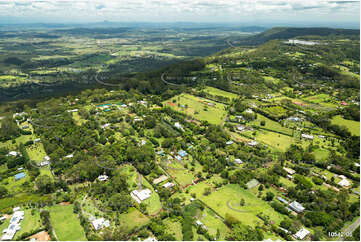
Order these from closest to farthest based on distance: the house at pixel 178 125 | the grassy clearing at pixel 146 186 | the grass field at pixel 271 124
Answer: the grassy clearing at pixel 146 186
the grass field at pixel 271 124
the house at pixel 178 125

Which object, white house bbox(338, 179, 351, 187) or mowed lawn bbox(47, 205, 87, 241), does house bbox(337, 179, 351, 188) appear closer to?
white house bbox(338, 179, 351, 187)

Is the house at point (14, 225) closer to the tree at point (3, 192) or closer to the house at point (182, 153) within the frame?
the tree at point (3, 192)

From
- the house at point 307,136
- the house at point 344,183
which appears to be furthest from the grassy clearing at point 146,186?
the house at point 307,136

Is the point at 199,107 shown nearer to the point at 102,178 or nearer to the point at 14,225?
the point at 102,178

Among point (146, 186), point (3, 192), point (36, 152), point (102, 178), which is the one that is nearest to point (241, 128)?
point (146, 186)

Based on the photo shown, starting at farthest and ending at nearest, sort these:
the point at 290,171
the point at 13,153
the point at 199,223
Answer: the point at 13,153
the point at 290,171
the point at 199,223

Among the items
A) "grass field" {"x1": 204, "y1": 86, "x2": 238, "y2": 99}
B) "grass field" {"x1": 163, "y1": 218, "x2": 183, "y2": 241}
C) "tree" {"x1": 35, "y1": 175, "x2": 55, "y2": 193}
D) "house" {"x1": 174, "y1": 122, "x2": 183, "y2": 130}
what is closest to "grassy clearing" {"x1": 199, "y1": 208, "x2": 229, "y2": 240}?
"grass field" {"x1": 163, "y1": 218, "x2": 183, "y2": 241}
